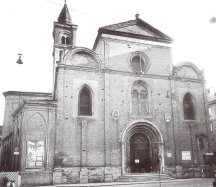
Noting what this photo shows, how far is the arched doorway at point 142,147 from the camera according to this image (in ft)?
73.1

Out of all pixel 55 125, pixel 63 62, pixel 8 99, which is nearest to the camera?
pixel 55 125

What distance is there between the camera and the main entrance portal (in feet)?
73.6

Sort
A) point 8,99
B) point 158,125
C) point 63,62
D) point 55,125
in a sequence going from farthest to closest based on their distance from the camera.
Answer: point 8,99
point 158,125
point 63,62
point 55,125

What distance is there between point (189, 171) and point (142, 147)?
15.2ft

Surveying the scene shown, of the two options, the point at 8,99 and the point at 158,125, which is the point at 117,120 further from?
the point at 8,99

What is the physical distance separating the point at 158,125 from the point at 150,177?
4.78 m

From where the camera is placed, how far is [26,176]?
18.7 m

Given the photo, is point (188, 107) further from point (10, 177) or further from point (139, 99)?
point (10, 177)

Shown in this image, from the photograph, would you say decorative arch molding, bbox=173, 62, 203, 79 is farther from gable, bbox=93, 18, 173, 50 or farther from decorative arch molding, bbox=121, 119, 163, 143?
decorative arch molding, bbox=121, 119, 163, 143

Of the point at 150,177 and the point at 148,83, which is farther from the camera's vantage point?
the point at 148,83

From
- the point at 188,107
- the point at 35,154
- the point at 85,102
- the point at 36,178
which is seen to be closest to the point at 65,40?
the point at 85,102

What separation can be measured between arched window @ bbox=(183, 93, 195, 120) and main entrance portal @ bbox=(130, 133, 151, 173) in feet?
16.1

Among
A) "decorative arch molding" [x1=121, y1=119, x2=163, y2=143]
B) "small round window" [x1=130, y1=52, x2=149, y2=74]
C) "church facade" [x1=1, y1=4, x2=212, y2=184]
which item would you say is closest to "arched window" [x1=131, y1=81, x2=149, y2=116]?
"church facade" [x1=1, y1=4, x2=212, y2=184]

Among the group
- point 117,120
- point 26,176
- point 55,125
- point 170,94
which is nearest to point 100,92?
point 117,120
